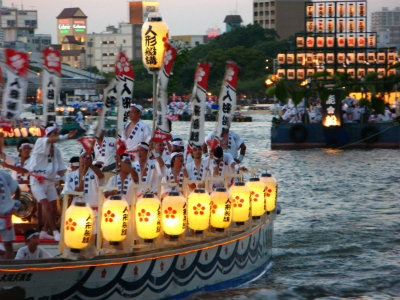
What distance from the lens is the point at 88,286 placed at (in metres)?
9.77

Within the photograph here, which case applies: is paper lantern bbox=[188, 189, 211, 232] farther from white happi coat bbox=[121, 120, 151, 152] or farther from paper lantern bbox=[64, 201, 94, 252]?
white happi coat bbox=[121, 120, 151, 152]

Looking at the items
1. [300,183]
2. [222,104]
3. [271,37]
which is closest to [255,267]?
[222,104]

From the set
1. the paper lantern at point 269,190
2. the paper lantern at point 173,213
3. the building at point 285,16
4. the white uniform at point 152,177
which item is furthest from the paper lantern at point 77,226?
the building at point 285,16

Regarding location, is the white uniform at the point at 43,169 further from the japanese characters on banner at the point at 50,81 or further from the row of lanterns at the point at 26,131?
the row of lanterns at the point at 26,131

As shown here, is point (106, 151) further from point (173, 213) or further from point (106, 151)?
point (173, 213)

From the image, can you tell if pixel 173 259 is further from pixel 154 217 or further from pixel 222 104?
pixel 222 104

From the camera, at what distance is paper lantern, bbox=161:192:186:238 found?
10.8m

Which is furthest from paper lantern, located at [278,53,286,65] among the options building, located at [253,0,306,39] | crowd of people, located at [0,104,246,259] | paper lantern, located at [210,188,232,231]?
building, located at [253,0,306,39]

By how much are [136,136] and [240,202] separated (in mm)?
2175

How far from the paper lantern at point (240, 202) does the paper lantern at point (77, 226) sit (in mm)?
3518

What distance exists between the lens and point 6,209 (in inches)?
391

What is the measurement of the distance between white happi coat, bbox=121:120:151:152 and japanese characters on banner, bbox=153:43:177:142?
0.25m

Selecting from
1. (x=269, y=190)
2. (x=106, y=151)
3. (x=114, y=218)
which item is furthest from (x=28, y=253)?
(x=269, y=190)

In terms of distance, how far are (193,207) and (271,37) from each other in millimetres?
138237
